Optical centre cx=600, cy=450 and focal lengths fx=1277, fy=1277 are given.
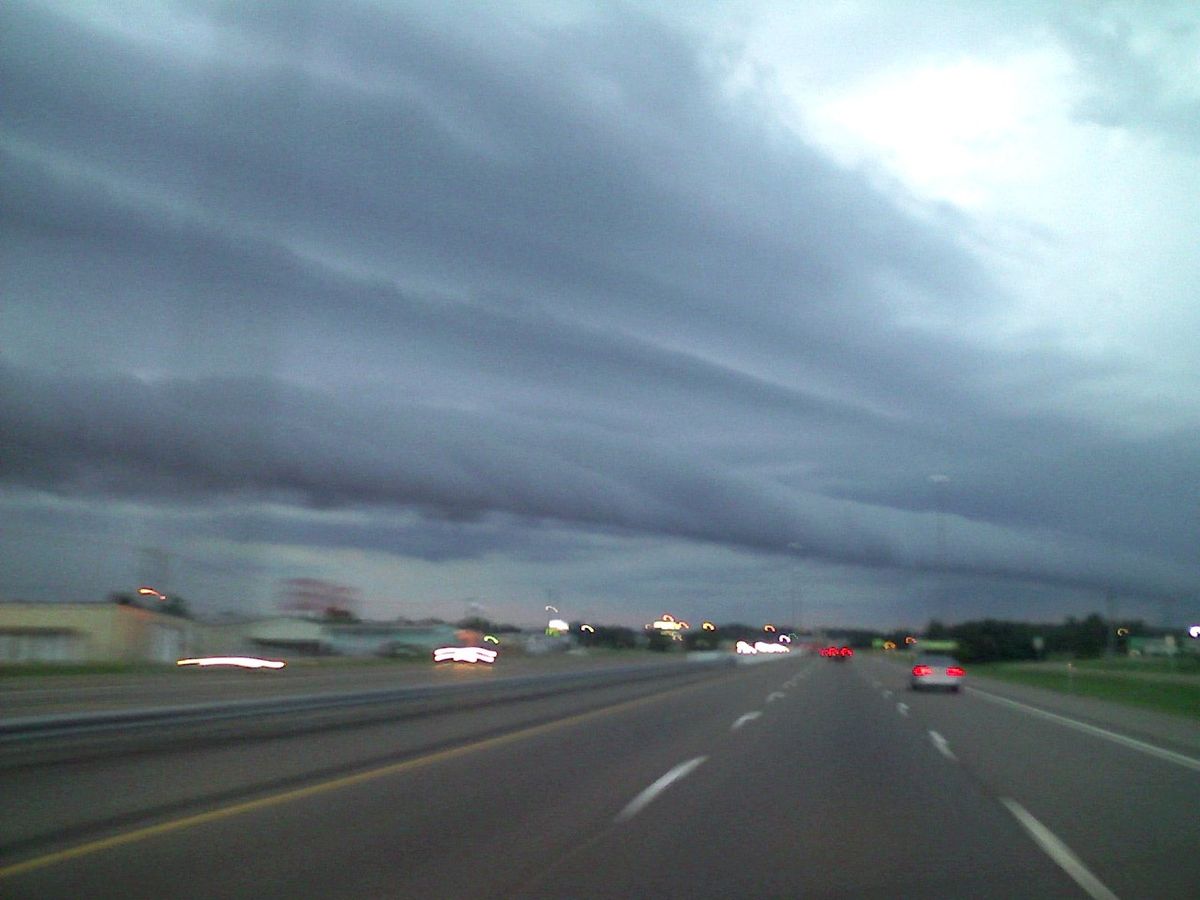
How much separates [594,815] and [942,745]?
1138 centimetres

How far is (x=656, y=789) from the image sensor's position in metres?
15.9

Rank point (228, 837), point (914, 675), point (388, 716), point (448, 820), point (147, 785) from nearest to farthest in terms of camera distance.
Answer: point (228, 837) → point (448, 820) → point (147, 785) → point (388, 716) → point (914, 675)

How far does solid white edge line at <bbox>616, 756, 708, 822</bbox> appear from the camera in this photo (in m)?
13.8

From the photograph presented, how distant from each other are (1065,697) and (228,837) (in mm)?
36940

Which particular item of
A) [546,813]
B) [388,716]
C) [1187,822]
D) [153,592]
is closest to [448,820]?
[546,813]

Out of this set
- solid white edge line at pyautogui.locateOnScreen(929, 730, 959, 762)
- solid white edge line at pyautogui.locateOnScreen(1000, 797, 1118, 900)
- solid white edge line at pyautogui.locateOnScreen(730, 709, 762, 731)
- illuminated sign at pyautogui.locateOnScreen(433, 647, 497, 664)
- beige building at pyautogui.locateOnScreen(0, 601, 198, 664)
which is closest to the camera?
solid white edge line at pyautogui.locateOnScreen(1000, 797, 1118, 900)

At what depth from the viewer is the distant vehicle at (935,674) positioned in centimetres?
4481

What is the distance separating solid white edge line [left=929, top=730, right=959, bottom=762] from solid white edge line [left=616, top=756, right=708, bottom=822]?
4.12 m

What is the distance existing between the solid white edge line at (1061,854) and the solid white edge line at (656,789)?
4059 millimetres

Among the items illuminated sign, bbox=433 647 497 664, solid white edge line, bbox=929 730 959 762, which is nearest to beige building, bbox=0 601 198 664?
illuminated sign, bbox=433 647 497 664

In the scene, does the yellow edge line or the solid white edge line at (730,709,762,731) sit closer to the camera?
the yellow edge line

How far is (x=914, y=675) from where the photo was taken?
45.6 m

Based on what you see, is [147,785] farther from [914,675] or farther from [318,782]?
[914,675]

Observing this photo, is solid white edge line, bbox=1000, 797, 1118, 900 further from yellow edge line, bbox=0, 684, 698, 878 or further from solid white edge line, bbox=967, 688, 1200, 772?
yellow edge line, bbox=0, 684, 698, 878
